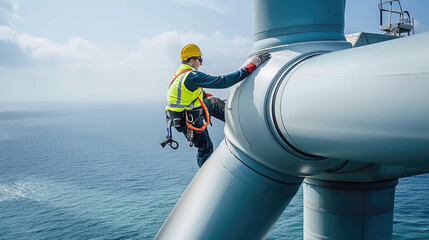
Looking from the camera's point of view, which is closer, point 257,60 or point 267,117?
point 267,117

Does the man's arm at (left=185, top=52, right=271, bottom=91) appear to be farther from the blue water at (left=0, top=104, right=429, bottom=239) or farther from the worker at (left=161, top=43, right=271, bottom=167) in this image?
the blue water at (left=0, top=104, right=429, bottom=239)

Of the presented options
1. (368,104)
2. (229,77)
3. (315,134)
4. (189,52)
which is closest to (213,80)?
(229,77)

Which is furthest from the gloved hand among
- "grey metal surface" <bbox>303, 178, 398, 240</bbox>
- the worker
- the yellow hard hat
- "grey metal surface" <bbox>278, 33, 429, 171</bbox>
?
"grey metal surface" <bbox>303, 178, 398, 240</bbox>

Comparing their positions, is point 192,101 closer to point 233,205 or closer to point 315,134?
point 233,205

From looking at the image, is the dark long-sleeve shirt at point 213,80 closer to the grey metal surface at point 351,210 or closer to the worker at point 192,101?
the worker at point 192,101

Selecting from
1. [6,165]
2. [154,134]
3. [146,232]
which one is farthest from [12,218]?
[154,134]

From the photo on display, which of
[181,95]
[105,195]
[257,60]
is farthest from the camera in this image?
[105,195]

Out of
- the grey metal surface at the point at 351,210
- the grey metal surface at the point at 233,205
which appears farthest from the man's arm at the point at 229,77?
the grey metal surface at the point at 351,210
